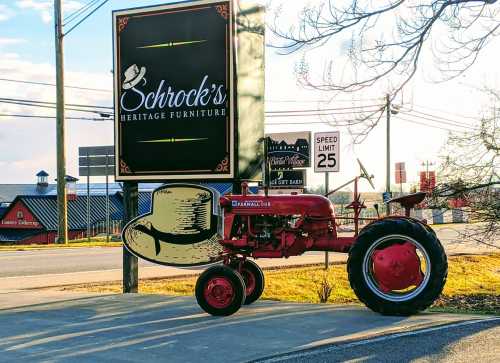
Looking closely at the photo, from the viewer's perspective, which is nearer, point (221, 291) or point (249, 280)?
point (221, 291)

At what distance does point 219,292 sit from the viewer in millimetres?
7859

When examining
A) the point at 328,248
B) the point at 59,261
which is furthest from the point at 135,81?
the point at 59,261

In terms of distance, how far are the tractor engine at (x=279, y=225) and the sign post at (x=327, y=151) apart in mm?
6750

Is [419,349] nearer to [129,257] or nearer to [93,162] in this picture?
[129,257]

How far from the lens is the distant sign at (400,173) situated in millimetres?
48956

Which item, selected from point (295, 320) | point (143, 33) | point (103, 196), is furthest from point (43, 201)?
point (295, 320)

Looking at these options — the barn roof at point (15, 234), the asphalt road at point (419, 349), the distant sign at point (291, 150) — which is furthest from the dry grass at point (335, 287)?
the barn roof at point (15, 234)

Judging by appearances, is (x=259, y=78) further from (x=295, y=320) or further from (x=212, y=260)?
(x=295, y=320)

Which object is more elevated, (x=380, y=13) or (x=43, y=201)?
(x=380, y=13)

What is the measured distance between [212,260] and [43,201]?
44.5m

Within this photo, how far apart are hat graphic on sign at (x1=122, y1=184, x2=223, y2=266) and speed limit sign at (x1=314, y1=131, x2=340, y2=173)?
18.1 ft

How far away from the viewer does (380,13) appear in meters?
10.3

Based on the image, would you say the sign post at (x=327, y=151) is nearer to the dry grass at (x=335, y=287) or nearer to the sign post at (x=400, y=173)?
the dry grass at (x=335, y=287)

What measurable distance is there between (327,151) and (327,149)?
6 cm
